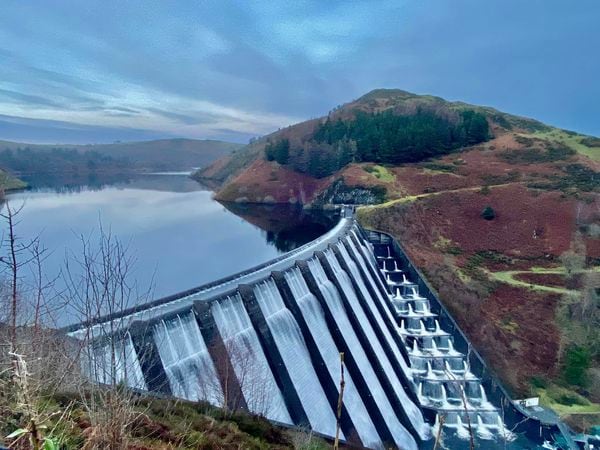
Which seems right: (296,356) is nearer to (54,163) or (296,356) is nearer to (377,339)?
(377,339)

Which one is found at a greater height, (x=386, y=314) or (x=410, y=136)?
(x=410, y=136)

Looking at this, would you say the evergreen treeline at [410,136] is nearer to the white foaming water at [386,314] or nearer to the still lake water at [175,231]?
the still lake water at [175,231]

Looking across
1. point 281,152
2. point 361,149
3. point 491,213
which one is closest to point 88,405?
point 491,213

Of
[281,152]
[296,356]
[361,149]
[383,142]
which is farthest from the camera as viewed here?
[281,152]

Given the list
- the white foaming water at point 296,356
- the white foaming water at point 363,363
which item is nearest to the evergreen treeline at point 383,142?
the white foaming water at point 363,363

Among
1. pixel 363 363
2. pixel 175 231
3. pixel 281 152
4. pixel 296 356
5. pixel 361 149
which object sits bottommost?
pixel 363 363

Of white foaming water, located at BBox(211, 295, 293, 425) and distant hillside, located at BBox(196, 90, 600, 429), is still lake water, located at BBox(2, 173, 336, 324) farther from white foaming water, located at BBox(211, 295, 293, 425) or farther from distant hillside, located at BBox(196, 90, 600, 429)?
distant hillside, located at BBox(196, 90, 600, 429)

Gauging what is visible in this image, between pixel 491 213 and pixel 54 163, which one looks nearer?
pixel 491 213
